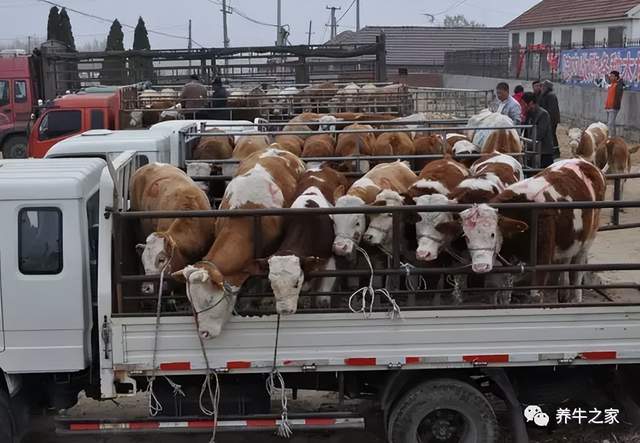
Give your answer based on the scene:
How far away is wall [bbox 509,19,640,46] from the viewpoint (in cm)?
3472

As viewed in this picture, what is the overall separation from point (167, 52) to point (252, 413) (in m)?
20.1

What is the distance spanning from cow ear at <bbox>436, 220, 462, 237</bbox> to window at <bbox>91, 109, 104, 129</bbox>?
11.8 m

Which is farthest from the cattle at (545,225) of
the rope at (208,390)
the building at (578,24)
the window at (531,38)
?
the window at (531,38)

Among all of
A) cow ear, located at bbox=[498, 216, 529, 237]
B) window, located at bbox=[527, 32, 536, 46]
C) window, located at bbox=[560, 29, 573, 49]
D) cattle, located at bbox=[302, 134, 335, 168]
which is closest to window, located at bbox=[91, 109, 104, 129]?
cattle, located at bbox=[302, 134, 335, 168]

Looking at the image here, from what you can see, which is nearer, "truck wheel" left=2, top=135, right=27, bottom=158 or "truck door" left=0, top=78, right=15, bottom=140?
"truck wheel" left=2, top=135, right=27, bottom=158

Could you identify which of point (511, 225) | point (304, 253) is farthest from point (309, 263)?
point (511, 225)

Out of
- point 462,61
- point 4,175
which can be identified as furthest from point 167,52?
point 462,61

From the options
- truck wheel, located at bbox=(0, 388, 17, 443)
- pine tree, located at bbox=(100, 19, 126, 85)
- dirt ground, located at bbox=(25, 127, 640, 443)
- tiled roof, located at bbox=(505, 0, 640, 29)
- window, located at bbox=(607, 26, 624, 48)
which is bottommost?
dirt ground, located at bbox=(25, 127, 640, 443)

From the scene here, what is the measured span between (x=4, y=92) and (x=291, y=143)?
14.9m

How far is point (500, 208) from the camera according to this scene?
18.1ft

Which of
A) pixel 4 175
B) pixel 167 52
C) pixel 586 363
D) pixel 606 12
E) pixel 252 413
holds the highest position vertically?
pixel 606 12

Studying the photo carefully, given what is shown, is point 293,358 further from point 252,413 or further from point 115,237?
point 115,237

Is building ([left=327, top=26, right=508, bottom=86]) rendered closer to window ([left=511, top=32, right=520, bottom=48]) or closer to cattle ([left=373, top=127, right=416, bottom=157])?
window ([left=511, top=32, right=520, bottom=48])

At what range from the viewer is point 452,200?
6.21 metres
